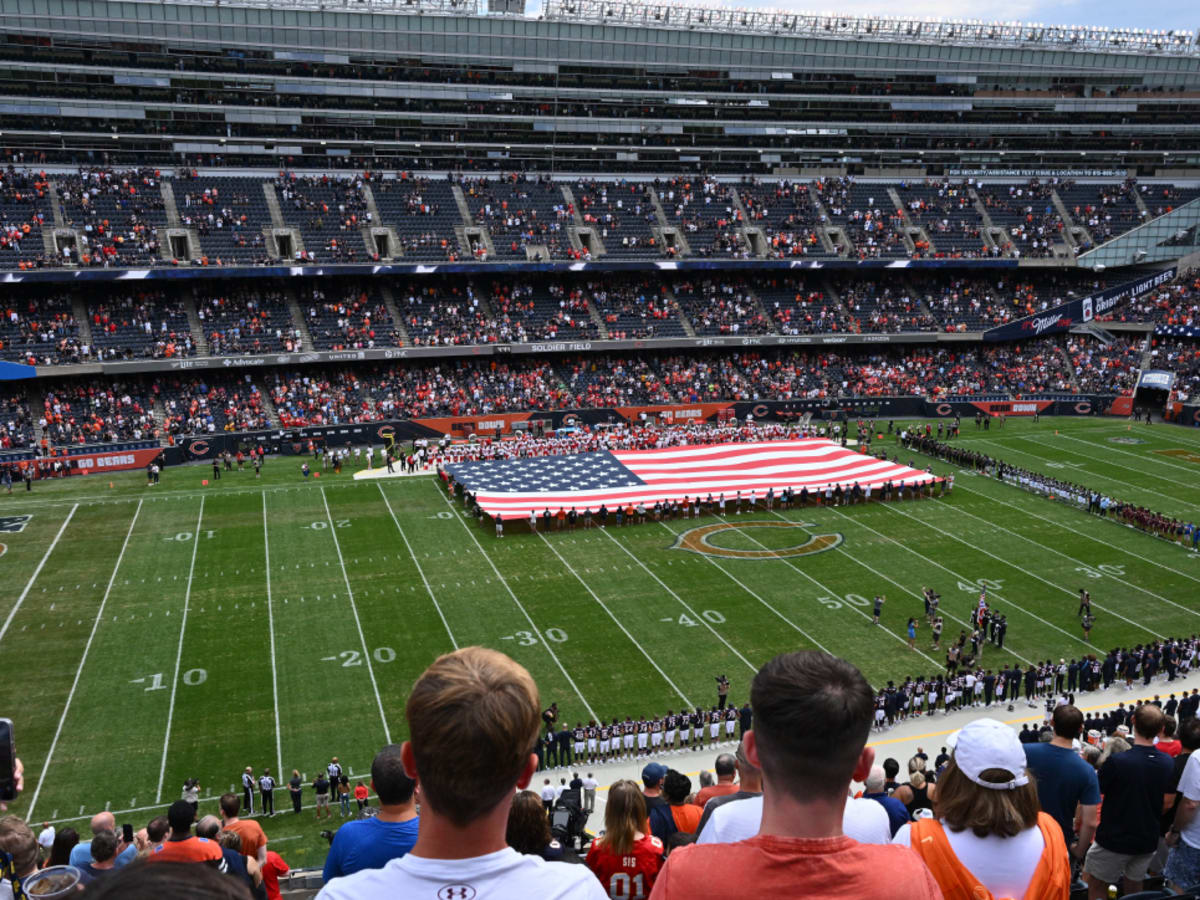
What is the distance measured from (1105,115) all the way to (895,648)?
60.0m

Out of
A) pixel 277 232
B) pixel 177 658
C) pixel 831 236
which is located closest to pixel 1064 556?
pixel 177 658

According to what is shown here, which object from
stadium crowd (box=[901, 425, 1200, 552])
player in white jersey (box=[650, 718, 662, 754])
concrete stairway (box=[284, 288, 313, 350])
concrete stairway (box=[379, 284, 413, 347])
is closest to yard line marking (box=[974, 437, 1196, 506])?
stadium crowd (box=[901, 425, 1200, 552])

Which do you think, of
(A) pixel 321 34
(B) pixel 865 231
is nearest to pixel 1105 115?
(B) pixel 865 231

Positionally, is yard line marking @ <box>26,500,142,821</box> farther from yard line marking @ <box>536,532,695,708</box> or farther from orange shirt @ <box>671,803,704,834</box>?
orange shirt @ <box>671,803,704,834</box>

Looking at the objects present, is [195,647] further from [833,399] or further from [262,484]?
[833,399]

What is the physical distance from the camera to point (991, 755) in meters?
4.23

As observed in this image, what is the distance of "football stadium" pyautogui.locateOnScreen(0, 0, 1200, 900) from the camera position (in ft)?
17.3

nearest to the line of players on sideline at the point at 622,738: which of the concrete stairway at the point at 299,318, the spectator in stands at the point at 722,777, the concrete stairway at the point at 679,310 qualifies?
the spectator in stands at the point at 722,777

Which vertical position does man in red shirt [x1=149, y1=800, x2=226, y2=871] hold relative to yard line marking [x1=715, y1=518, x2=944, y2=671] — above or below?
above

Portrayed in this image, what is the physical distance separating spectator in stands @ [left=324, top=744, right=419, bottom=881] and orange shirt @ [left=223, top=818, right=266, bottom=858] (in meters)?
5.06

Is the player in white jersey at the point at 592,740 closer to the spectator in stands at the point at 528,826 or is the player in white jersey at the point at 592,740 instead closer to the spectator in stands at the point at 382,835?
the spectator in stands at the point at 528,826

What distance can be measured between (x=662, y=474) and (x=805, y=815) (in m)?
35.9

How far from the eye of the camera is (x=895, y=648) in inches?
1003

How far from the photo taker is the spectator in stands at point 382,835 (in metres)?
4.41
